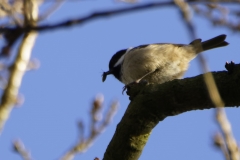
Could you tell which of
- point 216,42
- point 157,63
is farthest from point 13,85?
point 216,42

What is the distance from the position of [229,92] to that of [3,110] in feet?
4.39

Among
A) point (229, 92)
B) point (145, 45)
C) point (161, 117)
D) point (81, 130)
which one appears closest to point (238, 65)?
point (229, 92)

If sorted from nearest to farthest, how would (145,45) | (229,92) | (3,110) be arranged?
(3,110) → (229,92) → (145,45)

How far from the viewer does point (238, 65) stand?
256 centimetres

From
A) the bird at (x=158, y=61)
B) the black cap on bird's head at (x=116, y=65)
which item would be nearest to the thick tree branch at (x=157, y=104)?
the bird at (x=158, y=61)

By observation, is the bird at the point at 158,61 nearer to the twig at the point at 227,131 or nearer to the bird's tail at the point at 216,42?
the bird's tail at the point at 216,42

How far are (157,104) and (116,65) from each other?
3167 millimetres

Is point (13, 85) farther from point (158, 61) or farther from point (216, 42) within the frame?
point (216, 42)

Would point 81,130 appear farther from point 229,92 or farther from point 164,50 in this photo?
point 164,50

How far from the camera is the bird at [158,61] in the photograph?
517 centimetres

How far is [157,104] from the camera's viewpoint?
2740 millimetres

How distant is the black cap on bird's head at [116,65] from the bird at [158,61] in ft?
0.43

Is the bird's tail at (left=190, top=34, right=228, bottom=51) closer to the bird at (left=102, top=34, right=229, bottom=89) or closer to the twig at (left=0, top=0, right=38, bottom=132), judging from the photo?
the bird at (left=102, top=34, right=229, bottom=89)

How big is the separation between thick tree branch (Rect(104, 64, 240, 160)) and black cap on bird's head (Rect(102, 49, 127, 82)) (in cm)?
283
